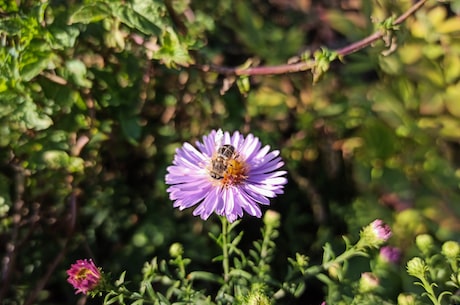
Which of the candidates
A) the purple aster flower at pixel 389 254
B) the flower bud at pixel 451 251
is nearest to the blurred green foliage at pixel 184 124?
the purple aster flower at pixel 389 254

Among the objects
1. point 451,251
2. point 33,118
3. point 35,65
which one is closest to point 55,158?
point 33,118

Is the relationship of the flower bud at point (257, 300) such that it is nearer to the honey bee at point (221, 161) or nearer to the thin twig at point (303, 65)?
the honey bee at point (221, 161)

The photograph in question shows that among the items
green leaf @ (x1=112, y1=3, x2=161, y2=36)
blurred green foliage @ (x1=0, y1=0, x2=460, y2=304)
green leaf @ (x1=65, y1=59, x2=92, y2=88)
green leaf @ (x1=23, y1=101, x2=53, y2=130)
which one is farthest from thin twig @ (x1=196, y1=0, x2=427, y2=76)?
green leaf @ (x1=23, y1=101, x2=53, y2=130)

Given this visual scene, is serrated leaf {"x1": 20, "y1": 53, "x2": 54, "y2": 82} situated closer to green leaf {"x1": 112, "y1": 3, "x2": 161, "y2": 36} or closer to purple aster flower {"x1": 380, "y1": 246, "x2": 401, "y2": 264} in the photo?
green leaf {"x1": 112, "y1": 3, "x2": 161, "y2": 36}

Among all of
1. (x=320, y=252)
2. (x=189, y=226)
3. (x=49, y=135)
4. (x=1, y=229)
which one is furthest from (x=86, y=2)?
(x=320, y=252)

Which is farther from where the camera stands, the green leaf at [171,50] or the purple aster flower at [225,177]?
the green leaf at [171,50]

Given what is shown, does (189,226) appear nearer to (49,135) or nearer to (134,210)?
(134,210)
